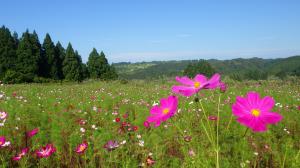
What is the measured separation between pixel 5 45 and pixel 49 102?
35.8 m

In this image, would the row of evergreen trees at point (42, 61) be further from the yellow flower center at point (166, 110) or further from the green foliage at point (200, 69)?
the yellow flower center at point (166, 110)

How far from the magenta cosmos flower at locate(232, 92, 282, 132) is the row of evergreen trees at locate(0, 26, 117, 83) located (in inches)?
Answer: 1303

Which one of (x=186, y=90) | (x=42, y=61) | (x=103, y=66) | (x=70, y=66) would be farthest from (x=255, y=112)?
(x=103, y=66)

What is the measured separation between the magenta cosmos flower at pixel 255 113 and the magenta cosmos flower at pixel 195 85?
0.40 ft

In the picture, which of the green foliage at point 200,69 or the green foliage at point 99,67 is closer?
the green foliage at point 99,67

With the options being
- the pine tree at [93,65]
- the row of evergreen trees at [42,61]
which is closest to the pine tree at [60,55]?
the row of evergreen trees at [42,61]

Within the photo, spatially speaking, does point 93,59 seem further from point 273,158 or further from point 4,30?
point 273,158

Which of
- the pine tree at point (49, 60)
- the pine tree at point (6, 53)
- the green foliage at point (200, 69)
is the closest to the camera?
the pine tree at point (6, 53)

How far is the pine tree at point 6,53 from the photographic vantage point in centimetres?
3734

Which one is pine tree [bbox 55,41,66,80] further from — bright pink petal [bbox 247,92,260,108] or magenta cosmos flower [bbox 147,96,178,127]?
bright pink petal [bbox 247,92,260,108]

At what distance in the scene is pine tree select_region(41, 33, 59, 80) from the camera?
A: 134 feet

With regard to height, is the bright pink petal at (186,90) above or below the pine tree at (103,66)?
above

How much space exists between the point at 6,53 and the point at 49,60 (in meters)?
5.59

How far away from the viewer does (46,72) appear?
40.7 meters
